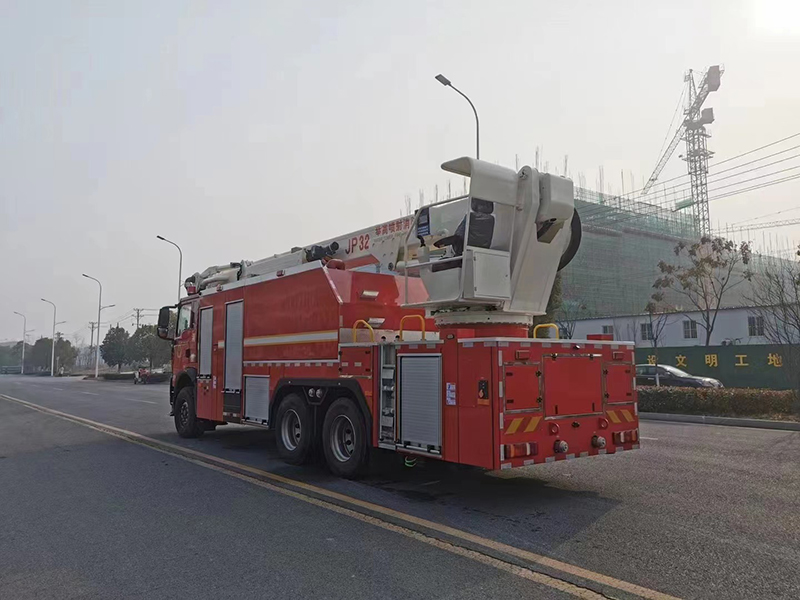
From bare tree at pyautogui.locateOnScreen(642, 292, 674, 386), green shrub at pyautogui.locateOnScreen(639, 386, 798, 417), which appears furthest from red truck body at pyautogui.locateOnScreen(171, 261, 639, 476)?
bare tree at pyautogui.locateOnScreen(642, 292, 674, 386)

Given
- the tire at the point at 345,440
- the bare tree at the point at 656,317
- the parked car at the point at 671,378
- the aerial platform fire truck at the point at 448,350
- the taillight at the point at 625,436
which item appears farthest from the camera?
the bare tree at the point at 656,317

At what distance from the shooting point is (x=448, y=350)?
667cm

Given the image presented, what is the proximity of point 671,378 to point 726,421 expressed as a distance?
6.61 m

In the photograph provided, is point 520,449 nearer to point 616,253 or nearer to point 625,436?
point 625,436

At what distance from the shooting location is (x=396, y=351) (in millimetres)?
7332

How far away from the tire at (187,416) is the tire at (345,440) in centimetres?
478

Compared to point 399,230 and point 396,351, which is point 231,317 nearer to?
point 399,230

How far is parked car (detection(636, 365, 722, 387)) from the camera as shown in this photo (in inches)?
818

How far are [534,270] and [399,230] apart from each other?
2.29 metres

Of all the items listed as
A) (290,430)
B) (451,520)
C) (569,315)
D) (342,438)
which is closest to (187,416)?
(290,430)

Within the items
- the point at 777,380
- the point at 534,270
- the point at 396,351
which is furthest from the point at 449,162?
the point at 777,380

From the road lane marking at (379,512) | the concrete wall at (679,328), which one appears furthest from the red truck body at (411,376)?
the concrete wall at (679,328)

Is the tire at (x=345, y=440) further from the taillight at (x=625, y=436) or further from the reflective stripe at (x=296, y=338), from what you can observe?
the taillight at (x=625, y=436)

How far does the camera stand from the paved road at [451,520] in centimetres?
446
